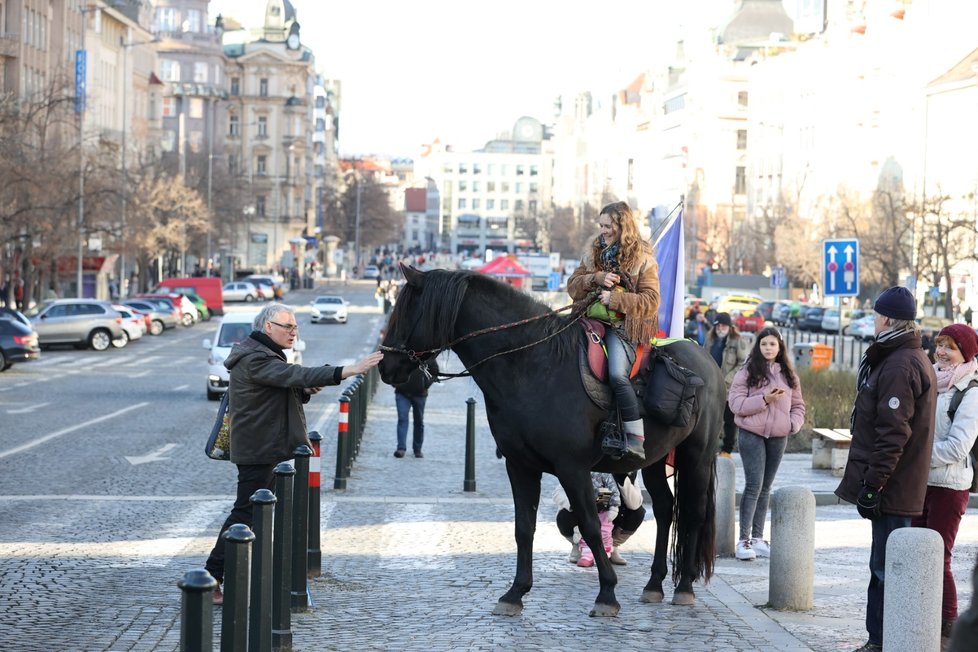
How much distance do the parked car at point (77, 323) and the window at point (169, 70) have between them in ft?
304

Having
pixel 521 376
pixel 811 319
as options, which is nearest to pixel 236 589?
pixel 521 376

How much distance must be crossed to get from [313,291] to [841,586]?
11582 centimetres

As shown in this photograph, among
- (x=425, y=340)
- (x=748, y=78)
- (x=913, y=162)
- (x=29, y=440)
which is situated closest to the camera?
(x=425, y=340)

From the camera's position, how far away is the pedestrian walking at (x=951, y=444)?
30.0 feet

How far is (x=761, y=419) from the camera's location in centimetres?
1288

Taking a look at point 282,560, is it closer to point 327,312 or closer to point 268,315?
point 268,315

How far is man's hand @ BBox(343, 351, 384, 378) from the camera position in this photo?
9477 mm

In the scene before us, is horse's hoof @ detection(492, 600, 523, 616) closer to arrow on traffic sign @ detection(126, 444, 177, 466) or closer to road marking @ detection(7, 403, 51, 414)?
arrow on traffic sign @ detection(126, 444, 177, 466)

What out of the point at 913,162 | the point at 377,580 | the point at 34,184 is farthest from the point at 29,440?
the point at 913,162

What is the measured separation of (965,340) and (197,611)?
5.34 m

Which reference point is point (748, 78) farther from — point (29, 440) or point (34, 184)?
point (29, 440)

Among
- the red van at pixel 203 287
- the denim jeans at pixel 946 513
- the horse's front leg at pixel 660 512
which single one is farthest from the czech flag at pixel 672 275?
the red van at pixel 203 287

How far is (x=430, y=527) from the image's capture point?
574 inches

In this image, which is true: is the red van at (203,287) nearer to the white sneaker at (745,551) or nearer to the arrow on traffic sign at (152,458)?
the arrow on traffic sign at (152,458)
